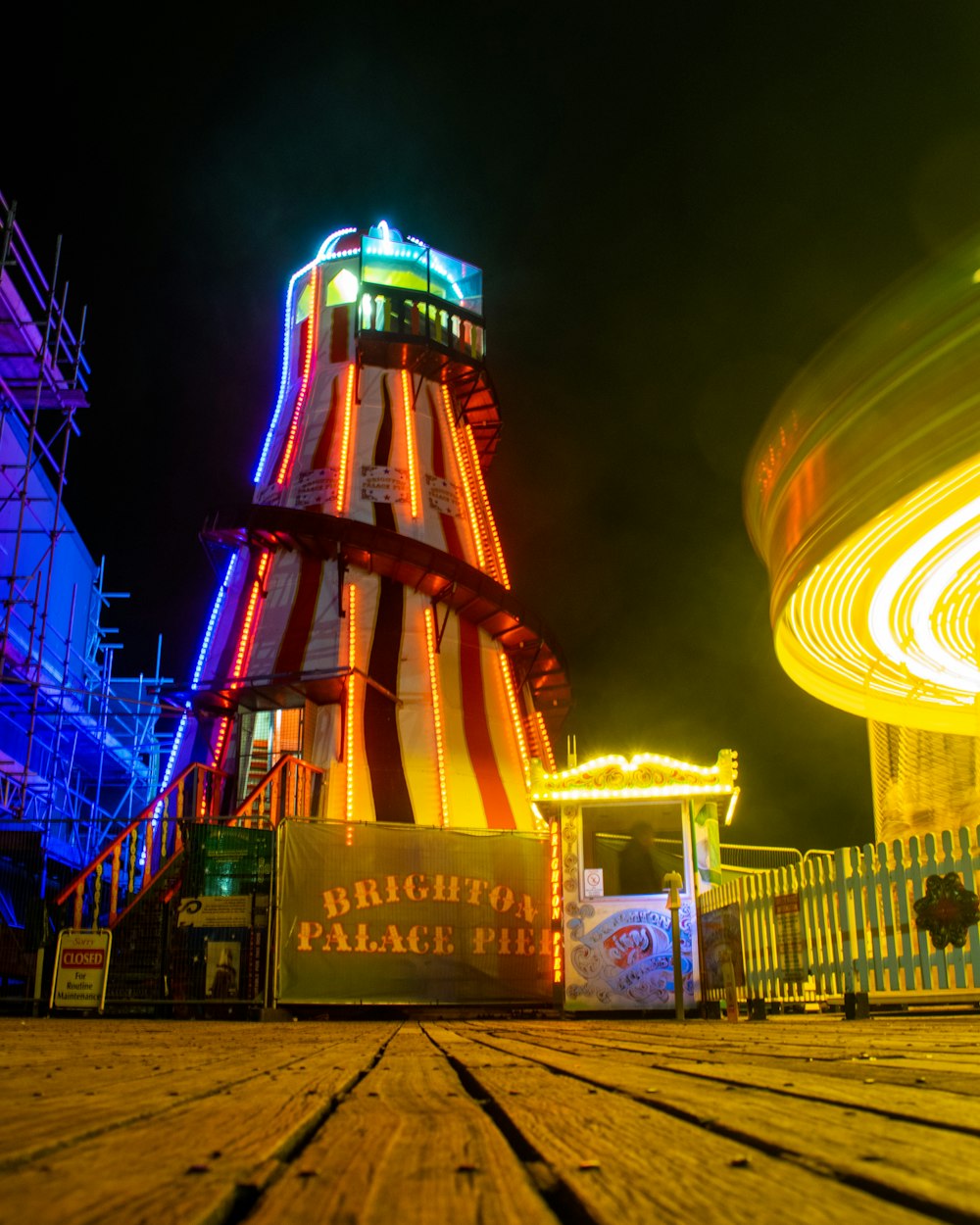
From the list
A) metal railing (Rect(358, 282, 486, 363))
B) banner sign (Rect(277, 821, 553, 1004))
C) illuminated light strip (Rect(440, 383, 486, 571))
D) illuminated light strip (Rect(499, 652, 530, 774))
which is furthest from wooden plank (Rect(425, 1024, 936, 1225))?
metal railing (Rect(358, 282, 486, 363))

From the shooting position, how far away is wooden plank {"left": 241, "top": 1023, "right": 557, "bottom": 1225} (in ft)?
3.27

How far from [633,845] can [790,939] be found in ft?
17.5

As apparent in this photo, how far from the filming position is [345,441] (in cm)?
2453

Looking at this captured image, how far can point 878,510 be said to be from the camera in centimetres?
732

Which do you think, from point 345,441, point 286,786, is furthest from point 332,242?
point 286,786

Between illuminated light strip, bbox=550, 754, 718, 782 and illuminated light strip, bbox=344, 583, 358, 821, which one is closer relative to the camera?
illuminated light strip, bbox=550, 754, 718, 782

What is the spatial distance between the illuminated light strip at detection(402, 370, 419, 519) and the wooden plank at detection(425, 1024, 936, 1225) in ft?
72.5

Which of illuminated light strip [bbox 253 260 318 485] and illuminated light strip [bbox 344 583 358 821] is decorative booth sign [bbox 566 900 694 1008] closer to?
illuminated light strip [bbox 344 583 358 821]

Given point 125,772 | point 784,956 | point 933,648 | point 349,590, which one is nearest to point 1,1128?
point 933,648

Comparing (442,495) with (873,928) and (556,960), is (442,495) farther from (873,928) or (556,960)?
(873,928)

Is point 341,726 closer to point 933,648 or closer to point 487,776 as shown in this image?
point 487,776

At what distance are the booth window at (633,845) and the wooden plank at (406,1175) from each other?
15.4 meters

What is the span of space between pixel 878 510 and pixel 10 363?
2044cm

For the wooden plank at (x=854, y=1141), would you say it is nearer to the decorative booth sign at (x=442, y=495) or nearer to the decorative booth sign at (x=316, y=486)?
the decorative booth sign at (x=316, y=486)
